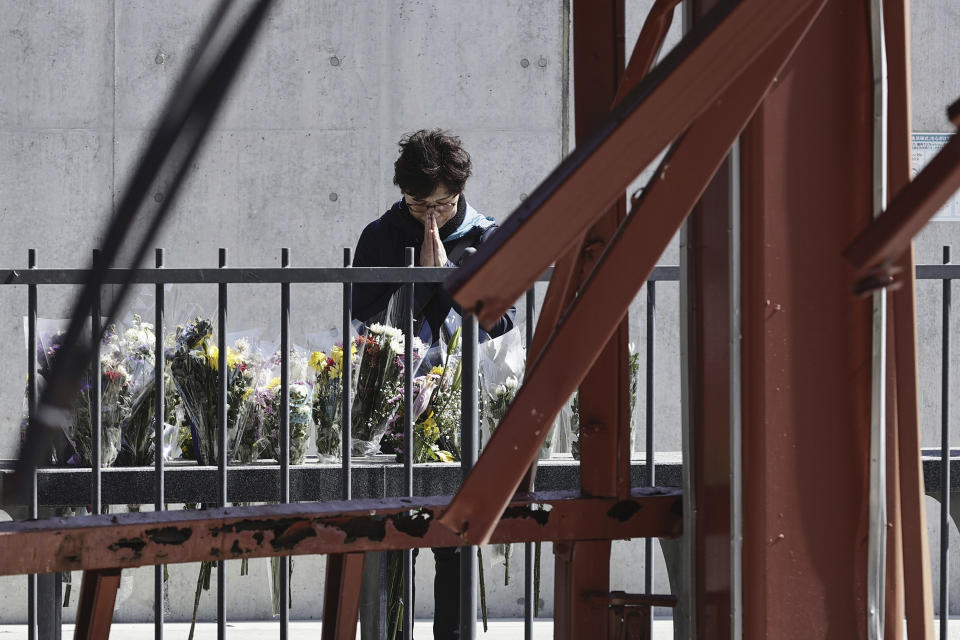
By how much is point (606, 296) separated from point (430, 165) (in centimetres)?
249

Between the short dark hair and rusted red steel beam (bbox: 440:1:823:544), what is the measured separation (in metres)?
2.47

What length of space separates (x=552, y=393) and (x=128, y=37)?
4.71 meters

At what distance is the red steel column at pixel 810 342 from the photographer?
2.63 feet

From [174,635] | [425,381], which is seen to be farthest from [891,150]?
[174,635]

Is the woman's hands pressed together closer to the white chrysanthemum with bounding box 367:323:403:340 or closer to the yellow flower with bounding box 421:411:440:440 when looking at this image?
the white chrysanthemum with bounding box 367:323:403:340

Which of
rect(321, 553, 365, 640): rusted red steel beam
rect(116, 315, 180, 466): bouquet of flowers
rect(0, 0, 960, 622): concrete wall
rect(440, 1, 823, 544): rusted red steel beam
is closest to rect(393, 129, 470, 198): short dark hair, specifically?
rect(116, 315, 180, 466): bouquet of flowers

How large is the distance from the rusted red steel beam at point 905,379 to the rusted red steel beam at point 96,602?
0.61 meters

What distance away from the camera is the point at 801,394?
0.80m

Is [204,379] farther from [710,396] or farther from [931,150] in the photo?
[931,150]

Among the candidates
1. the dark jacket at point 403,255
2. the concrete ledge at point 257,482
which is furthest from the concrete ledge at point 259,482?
the dark jacket at point 403,255

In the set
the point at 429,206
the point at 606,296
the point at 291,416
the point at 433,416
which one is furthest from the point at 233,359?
the point at 606,296

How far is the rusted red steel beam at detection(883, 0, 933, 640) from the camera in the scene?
79 centimetres

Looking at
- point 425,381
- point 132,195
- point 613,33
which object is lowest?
point 425,381

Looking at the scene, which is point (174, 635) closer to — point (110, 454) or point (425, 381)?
point (110, 454)
